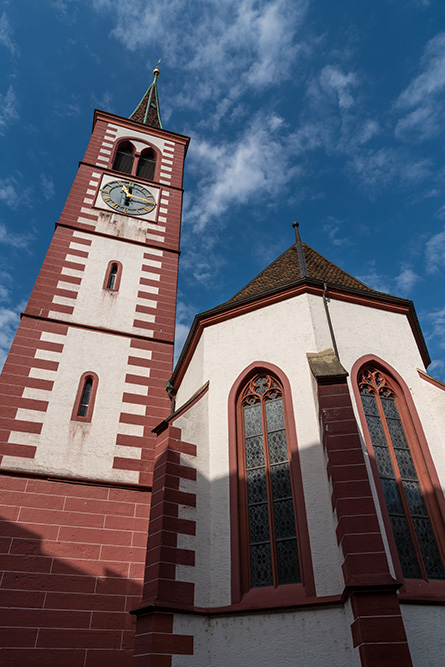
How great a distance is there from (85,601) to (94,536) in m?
1.08

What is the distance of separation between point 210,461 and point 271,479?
1.12 meters

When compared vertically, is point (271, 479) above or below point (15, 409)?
below

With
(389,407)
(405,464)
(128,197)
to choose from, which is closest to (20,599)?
(405,464)

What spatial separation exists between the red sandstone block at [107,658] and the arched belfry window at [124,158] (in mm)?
15531

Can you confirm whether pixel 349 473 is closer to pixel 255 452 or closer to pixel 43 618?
pixel 255 452

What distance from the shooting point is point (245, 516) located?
25.2 ft

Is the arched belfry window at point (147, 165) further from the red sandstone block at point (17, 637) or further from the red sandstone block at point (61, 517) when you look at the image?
the red sandstone block at point (17, 637)

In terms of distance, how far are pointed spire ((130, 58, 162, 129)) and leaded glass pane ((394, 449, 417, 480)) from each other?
20.8 m

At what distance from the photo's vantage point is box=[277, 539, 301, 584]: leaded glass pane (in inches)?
272

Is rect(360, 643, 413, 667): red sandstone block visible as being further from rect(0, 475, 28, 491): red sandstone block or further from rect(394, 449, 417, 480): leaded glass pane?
rect(0, 475, 28, 491): red sandstone block

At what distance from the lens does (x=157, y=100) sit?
2798 cm

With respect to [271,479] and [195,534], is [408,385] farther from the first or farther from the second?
[195,534]

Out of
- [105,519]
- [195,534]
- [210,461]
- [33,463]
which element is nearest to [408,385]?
[210,461]

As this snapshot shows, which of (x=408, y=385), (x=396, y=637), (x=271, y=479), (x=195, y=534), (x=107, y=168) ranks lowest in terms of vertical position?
(x=396, y=637)
